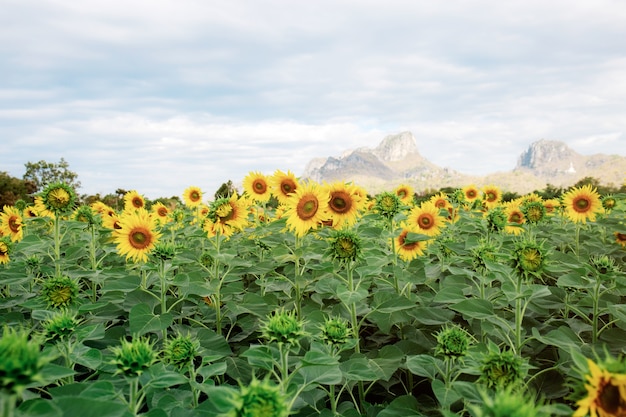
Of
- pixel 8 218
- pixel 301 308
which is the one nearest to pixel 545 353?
pixel 301 308

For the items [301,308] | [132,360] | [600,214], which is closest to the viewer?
[132,360]

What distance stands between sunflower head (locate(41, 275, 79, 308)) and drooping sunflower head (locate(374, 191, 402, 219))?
2.32 metres

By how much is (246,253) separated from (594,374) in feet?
13.8

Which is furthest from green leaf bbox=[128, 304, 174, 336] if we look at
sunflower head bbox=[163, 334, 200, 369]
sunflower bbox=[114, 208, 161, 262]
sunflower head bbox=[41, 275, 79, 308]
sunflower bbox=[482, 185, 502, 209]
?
sunflower bbox=[482, 185, 502, 209]

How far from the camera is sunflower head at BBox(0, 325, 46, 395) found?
109 centimetres

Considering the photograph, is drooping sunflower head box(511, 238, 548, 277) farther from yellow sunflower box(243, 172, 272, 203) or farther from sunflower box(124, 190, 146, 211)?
sunflower box(124, 190, 146, 211)

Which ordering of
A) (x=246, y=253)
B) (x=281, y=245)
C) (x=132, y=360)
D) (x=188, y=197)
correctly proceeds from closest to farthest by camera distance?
(x=132, y=360)
(x=281, y=245)
(x=246, y=253)
(x=188, y=197)

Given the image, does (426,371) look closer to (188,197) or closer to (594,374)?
(594,374)

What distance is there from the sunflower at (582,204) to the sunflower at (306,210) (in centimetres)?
384

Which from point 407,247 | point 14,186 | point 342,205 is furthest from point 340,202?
point 14,186

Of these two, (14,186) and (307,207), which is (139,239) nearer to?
(307,207)

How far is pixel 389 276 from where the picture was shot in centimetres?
421

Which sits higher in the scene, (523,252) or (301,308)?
(523,252)

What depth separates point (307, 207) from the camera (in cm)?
381
